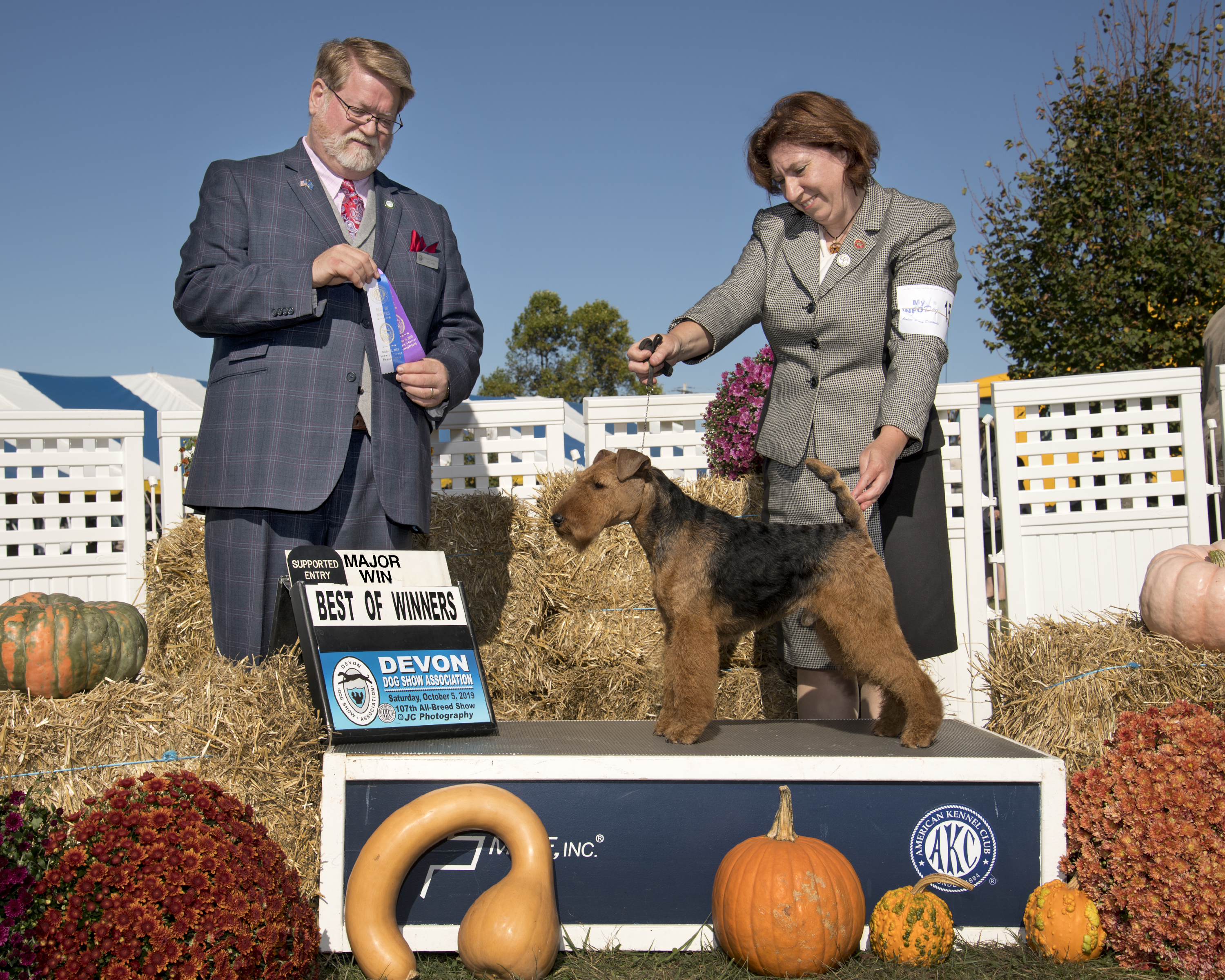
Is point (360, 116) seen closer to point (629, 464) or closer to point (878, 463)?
point (629, 464)

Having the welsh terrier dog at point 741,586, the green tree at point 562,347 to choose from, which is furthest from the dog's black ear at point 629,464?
the green tree at point 562,347

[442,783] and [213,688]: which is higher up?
[213,688]

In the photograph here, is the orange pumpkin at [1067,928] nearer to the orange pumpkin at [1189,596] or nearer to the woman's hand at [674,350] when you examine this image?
the orange pumpkin at [1189,596]

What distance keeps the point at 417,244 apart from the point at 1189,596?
3.65m

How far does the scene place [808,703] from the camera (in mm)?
3414

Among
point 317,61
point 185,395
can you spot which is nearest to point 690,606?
point 317,61

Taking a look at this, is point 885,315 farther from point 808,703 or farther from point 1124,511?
point 1124,511

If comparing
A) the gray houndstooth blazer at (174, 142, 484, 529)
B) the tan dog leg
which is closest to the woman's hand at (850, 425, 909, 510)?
the tan dog leg

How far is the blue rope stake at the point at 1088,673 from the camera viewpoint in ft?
11.5

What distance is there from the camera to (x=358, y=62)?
3.07m

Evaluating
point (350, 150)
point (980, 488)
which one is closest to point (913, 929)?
point (980, 488)

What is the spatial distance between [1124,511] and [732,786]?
3.57 m

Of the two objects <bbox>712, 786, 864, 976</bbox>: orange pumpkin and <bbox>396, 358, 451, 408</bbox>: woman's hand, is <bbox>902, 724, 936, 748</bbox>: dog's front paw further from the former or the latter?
<bbox>396, 358, 451, 408</bbox>: woman's hand

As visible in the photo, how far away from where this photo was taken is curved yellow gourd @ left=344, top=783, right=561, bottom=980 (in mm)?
2207
